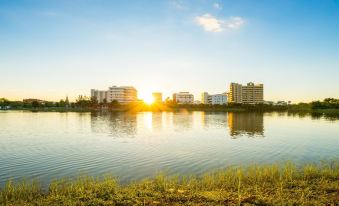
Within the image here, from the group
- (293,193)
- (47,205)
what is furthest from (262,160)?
(47,205)

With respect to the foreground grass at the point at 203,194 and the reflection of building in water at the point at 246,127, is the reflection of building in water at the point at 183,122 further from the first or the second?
the foreground grass at the point at 203,194

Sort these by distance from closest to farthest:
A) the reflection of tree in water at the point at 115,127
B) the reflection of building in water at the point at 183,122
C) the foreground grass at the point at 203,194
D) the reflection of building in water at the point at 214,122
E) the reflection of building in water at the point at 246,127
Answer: the foreground grass at the point at 203,194, the reflection of tree in water at the point at 115,127, the reflection of building in water at the point at 246,127, the reflection of building in water at the point at 183,122, the reflection of building in water at the point at 214,122

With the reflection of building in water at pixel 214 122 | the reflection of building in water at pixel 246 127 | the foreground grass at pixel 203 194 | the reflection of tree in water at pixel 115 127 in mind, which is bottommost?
the reflection of building in water at pixel 246 127

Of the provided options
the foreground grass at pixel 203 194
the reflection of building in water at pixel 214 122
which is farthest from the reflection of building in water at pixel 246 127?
the foreground grass at pixel 203 194

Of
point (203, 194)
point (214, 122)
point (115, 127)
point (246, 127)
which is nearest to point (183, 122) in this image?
point (214, 122)

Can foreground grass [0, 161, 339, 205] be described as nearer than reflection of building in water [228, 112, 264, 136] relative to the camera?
Yes

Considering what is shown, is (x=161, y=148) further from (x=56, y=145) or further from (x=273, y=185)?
(x=273, y=185)

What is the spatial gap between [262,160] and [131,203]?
1945cm

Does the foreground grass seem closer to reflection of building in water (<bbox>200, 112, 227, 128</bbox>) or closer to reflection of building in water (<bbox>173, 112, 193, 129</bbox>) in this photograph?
reflection of building in water (<bbox>173, 112, 193, 129</bbox>)

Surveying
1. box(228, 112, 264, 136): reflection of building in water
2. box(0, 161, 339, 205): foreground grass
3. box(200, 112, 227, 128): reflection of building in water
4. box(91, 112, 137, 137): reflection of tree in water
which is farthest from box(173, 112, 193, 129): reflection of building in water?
box(0, 161, 339, 205): foreground grass

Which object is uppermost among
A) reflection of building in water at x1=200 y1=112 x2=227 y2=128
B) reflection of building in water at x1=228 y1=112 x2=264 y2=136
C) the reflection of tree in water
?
the reflection of tree in water

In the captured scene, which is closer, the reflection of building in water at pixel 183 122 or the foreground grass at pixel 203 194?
the foreground grass at pixel 203 194

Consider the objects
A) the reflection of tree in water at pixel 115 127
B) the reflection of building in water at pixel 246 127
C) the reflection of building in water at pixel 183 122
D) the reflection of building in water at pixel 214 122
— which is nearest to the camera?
the reflection of tree in water at pixel 115 127

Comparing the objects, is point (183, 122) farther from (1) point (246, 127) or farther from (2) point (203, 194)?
(2) point (203, 194)
